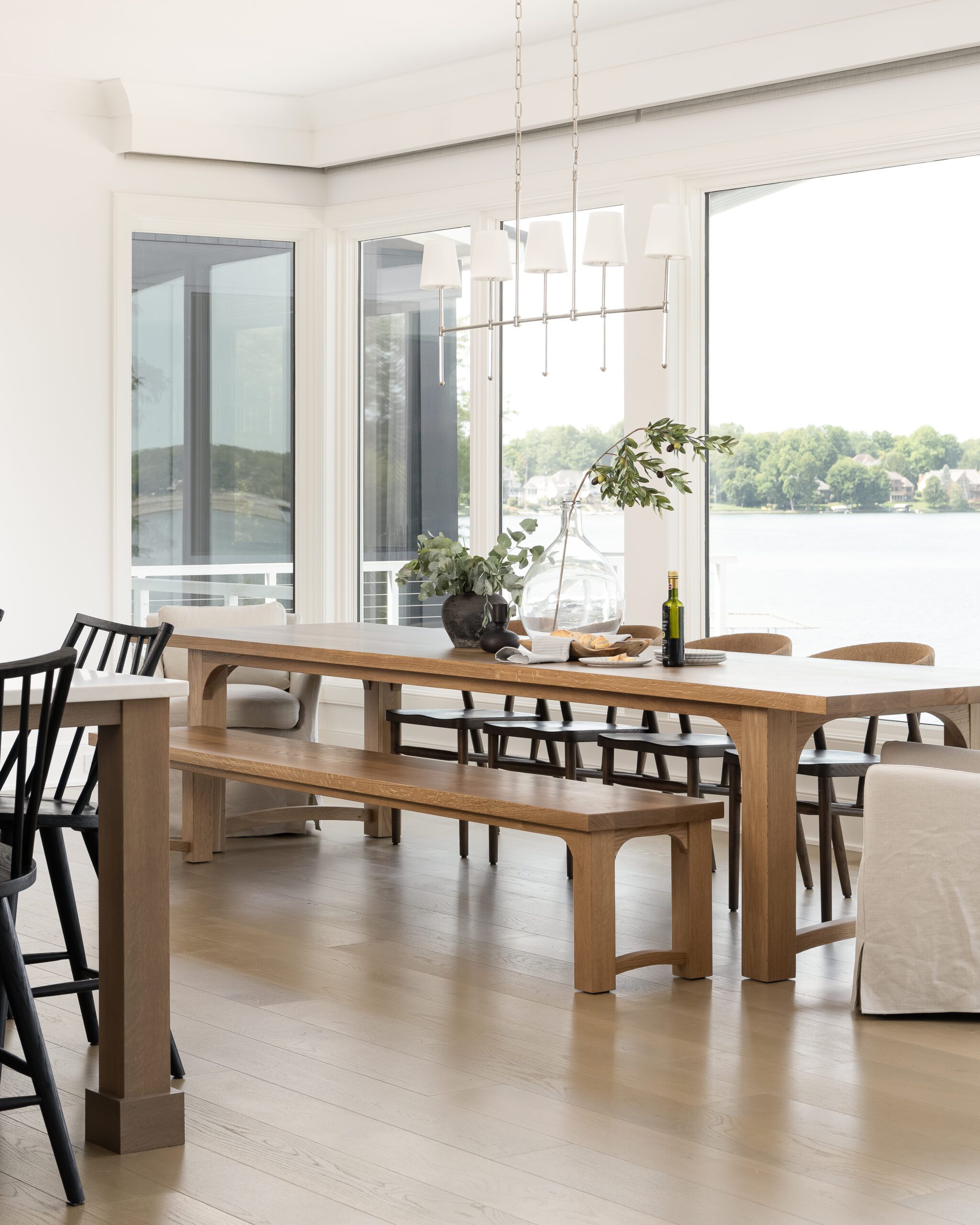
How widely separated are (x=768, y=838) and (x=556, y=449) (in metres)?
3.62

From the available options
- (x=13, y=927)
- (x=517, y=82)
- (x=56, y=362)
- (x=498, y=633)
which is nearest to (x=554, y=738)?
(x=498, y=633)

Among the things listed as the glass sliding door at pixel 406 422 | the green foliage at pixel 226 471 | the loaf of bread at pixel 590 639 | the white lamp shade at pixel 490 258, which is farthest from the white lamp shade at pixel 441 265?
the green foliage at pixel 226 471

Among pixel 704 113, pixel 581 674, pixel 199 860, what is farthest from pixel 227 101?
pixel 581 674

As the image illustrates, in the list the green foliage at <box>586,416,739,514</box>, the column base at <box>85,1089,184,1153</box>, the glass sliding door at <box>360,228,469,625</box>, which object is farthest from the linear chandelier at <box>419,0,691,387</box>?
the column base at <box>85,1089,184,1153</box>

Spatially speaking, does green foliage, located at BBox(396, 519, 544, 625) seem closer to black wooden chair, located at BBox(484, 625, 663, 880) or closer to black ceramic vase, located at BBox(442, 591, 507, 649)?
black ceramic vase, located at BBox(442, 591, 507, 649)

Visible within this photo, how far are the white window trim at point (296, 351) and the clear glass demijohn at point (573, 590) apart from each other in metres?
3.29

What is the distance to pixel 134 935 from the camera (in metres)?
2.68

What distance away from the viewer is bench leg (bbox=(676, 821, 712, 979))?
3879 mm

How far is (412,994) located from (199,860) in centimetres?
190

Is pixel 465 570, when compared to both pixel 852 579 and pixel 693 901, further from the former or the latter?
pixel 852 579

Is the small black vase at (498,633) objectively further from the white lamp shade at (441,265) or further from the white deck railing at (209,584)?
the white deck railing at (209,584)

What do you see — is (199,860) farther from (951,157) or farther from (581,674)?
(951,157)

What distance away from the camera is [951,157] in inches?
221

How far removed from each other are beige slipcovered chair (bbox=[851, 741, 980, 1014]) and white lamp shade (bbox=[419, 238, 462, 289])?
250cm
